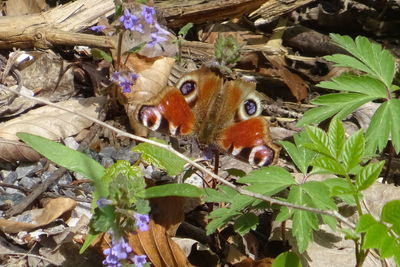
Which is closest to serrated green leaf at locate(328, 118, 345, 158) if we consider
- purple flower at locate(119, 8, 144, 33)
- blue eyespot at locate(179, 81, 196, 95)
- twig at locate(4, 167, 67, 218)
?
blue eyespot at locate(179, 81, 196, 95)

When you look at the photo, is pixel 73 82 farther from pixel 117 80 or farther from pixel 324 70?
pixel 324 70

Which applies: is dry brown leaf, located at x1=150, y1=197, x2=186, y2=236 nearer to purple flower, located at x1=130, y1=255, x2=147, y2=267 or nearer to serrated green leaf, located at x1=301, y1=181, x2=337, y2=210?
purple flower, located at x1=130, y1=255, x2=147, y2=267

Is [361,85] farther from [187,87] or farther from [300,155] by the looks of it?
[187,87]

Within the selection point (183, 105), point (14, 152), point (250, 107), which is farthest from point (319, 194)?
point (14, 152)

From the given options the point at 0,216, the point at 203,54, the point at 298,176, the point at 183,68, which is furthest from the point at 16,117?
the point at 298,176

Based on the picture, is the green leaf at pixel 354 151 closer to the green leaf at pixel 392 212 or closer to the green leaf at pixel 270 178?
the green leaf at pixel 392 212
